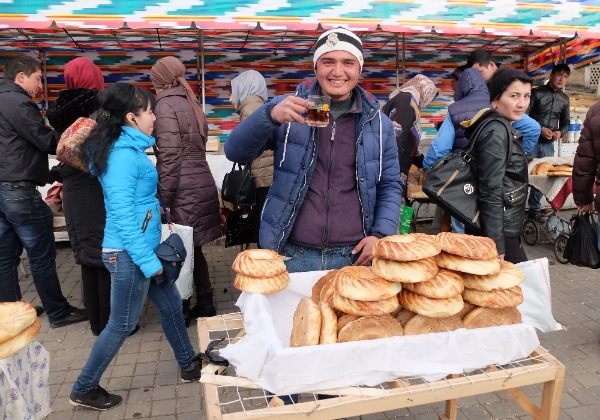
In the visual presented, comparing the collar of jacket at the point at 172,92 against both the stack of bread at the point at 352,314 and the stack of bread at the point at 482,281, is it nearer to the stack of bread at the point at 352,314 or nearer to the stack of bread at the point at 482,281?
the stack of bread at the point at 352,314

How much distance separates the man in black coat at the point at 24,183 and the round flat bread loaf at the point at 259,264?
2.86 m

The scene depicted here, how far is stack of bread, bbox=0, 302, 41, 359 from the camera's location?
6.88 ft

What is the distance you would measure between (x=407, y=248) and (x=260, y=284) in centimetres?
68

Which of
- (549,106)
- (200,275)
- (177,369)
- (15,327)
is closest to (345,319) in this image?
(15,327)

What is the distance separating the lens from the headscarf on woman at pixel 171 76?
4125mm

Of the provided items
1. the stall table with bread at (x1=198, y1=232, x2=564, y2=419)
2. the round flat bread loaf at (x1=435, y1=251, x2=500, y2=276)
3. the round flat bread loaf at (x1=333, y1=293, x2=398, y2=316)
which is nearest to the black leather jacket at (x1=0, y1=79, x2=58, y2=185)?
the stall table with bread at (x1=198, y1=232, x2=564, y2=419)

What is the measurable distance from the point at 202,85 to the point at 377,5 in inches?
114

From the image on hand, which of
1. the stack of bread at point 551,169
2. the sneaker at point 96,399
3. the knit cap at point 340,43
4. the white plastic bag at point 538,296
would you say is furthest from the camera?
the stack of bread at point 551,169

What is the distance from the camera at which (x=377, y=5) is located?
6.01 m

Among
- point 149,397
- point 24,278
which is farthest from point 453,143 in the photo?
point 24,278

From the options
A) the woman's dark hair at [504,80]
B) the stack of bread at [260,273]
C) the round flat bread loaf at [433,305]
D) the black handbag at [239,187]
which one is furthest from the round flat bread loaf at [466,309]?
the black handbag at [239,187]

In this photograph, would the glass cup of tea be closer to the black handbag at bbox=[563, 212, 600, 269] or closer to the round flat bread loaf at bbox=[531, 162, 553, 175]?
the black handbag at bbox=[563, 212, 600, 269]

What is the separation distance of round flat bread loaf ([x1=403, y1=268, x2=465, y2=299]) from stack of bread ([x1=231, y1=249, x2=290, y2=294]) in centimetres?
59

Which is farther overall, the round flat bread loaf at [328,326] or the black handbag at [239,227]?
the black handbag at [239,227]
